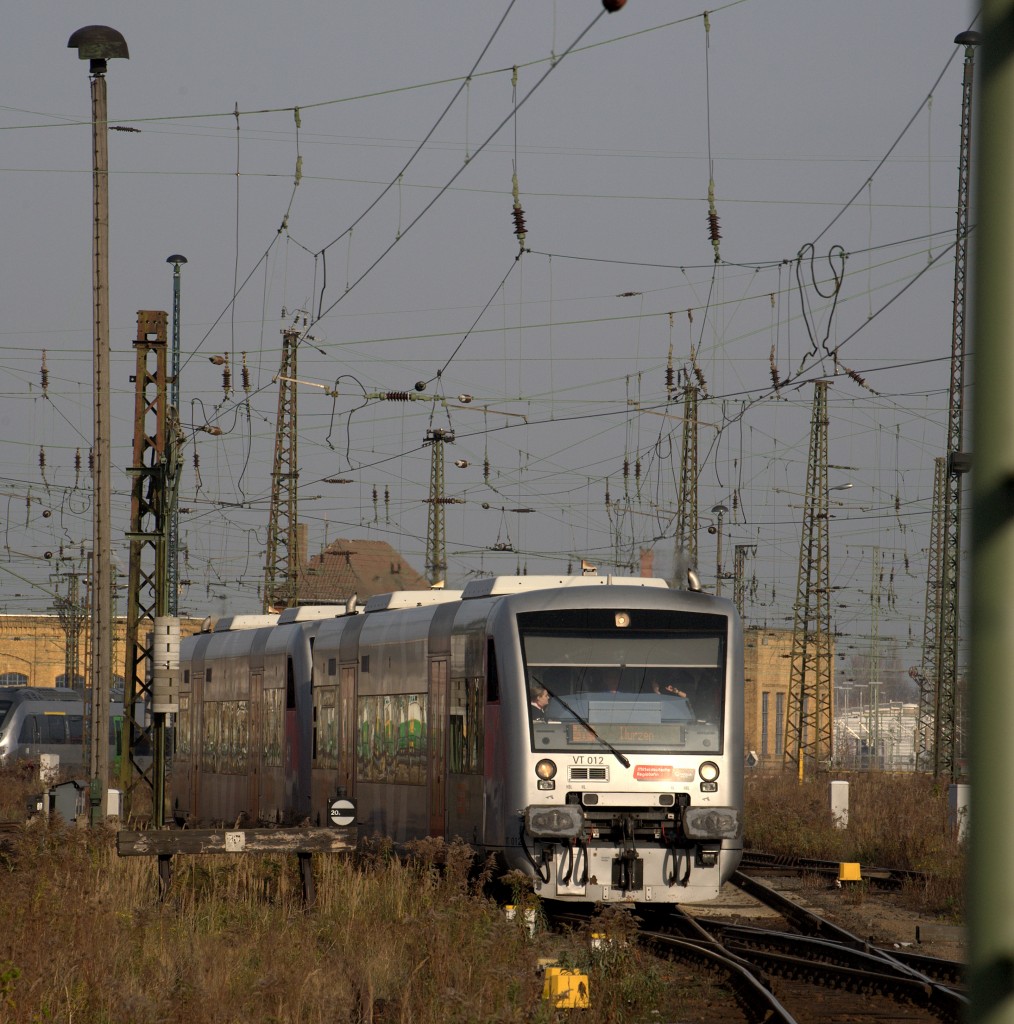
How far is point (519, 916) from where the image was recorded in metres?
12.4

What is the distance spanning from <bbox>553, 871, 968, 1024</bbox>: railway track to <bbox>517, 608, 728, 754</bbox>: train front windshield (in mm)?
1731

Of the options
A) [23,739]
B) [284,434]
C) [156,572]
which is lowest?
[23,739]

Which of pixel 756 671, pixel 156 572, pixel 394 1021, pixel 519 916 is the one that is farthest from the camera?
pixel 756 671

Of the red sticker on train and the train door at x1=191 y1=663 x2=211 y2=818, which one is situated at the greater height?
the red sticker on train

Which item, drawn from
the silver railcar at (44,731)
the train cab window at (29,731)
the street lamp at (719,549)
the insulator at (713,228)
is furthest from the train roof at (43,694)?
the insulator at (713,228)

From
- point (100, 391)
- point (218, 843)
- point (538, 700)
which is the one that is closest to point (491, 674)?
point (538, 700)

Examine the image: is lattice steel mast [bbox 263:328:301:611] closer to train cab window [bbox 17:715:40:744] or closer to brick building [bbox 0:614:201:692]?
train cab window [bbox 17:715:40:744]

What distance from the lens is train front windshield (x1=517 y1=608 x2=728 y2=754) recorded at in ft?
47.7

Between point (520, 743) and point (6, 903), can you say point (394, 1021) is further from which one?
point (520, 743)

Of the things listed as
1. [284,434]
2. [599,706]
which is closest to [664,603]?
[599,706]

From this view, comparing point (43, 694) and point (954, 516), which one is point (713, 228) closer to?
point (954, 516)

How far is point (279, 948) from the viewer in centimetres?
1053

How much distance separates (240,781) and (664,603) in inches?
444

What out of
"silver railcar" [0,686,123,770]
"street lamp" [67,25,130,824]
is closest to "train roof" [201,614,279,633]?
"street lamp" [67,25,130,824]
